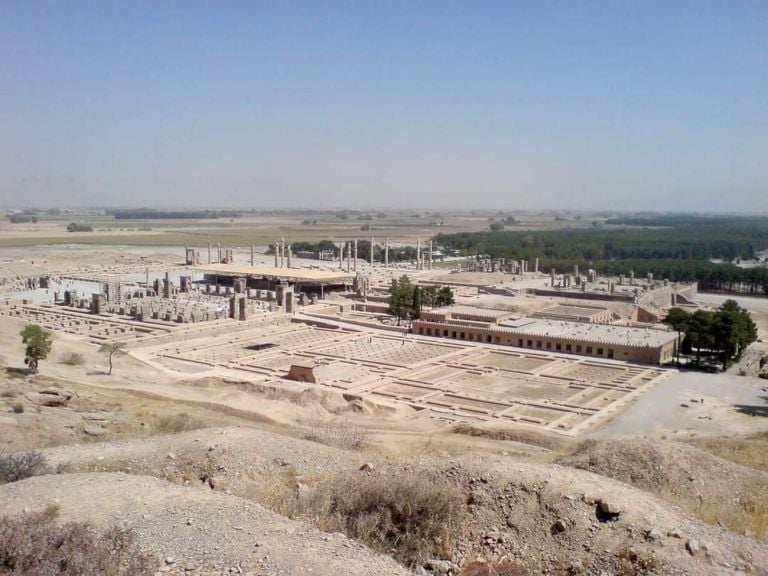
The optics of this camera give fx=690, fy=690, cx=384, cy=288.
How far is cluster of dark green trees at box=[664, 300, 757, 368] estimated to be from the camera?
37156 mm

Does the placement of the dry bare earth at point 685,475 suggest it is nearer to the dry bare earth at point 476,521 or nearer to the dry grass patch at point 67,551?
the dry bare earth at point 476,521

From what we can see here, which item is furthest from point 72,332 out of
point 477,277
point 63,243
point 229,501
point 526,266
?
point 63,243

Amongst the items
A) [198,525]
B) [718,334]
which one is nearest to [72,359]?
[198,525]

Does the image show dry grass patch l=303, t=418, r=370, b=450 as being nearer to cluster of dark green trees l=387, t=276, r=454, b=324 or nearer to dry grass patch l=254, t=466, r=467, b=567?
dry grass patch l=254, t=466, r=467, b=567

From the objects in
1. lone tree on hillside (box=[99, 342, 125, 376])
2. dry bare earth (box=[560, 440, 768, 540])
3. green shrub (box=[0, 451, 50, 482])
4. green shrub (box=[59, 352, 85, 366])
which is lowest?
lone tree on hillside (box=[99, 342, 125, 376])

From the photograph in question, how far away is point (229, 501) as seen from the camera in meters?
10.6

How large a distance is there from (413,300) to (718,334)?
20.3 m

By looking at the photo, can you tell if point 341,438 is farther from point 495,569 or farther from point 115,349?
point 115,349

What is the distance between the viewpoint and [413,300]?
49844 millimetres

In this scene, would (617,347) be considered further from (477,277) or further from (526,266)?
(526,266)

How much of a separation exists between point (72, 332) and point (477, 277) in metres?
43.6

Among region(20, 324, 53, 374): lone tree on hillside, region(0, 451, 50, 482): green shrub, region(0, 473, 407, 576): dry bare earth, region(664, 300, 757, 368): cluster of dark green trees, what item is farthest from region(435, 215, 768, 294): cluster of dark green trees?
region(0, 451, 50, 482): green shrub

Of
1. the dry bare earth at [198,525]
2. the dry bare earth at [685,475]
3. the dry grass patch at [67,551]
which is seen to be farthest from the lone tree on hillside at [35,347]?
the dry bare earth at [685,475]

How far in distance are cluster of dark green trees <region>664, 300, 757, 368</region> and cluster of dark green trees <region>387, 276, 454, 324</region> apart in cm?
1765
